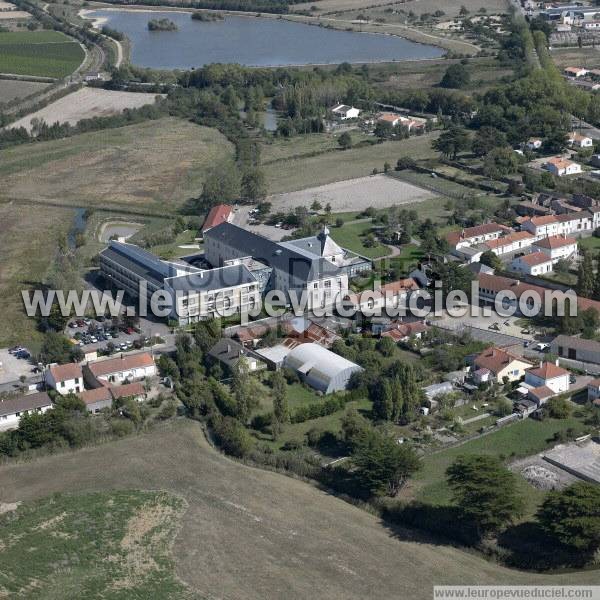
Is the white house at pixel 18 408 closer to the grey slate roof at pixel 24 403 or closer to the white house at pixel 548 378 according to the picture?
the grey slate roof at pixel 24 403

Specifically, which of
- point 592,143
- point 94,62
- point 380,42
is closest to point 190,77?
point 94,62

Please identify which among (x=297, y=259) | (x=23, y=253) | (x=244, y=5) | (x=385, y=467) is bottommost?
(x=23, y=253)

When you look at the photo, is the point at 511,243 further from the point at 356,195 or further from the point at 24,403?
the point at 24,403

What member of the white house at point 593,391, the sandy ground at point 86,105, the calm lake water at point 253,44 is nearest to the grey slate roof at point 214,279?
the white house at point 593,391

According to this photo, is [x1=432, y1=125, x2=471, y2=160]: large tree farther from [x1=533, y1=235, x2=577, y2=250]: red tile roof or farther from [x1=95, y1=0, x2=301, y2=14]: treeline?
[x1=95, y1=0, x2=301, y2=14]: treeline

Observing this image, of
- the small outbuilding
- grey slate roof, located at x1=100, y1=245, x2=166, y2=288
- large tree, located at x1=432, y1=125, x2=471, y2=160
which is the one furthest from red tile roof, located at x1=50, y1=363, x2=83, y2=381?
large tree, located at x1=432, y1=125, x2=471, y2=160

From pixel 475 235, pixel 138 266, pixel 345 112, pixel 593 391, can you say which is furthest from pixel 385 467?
pixel 345 112
